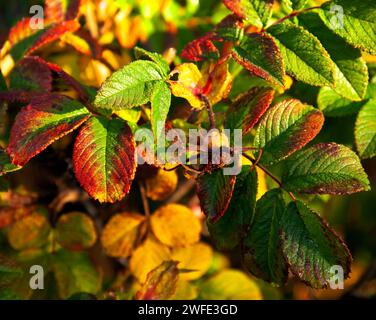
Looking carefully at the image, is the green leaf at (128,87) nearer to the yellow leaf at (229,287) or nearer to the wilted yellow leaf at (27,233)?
the wilted yellow leaf at (27,233)

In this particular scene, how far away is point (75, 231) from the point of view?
1.19 metres

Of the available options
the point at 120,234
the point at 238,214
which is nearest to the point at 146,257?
the point at 120,234

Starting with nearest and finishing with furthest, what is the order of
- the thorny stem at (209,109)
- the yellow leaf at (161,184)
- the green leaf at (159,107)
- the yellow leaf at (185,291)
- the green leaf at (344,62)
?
the green leaf at (159,107) < the thorny stem at (209,109) < the green leaf at (344,62) < the yellow leaf at (161,184) < the yellow leaf at (185,291)

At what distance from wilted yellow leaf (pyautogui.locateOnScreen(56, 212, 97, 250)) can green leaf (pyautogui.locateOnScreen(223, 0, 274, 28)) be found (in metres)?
0.54

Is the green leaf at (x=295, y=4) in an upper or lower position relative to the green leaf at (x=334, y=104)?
upper

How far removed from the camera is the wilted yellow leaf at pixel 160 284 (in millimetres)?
989

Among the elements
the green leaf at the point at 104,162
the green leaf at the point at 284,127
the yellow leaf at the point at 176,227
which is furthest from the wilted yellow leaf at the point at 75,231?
the green leaf at the point at 284,127

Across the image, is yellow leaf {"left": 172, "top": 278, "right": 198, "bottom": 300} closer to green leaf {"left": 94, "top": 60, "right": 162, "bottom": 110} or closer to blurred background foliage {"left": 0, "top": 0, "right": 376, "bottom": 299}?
blurred background foliage {"left": 0, "top": 0, "right": 376, "bottom": 299}

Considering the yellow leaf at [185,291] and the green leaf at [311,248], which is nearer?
the green leaf at [311,248]

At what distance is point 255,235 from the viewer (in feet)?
3.00

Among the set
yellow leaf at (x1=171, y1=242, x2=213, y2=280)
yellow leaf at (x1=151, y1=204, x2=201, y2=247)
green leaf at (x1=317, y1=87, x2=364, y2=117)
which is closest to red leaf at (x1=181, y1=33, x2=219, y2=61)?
green leaf at (x1=317, y1=87, x2=364, y2=117)

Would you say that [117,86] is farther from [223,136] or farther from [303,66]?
[303,66]

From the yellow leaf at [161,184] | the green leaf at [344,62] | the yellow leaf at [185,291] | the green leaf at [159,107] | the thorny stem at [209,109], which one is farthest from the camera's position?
the yellow leaf at [185,291]

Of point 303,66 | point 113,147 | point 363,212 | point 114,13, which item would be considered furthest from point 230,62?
point 363,212
